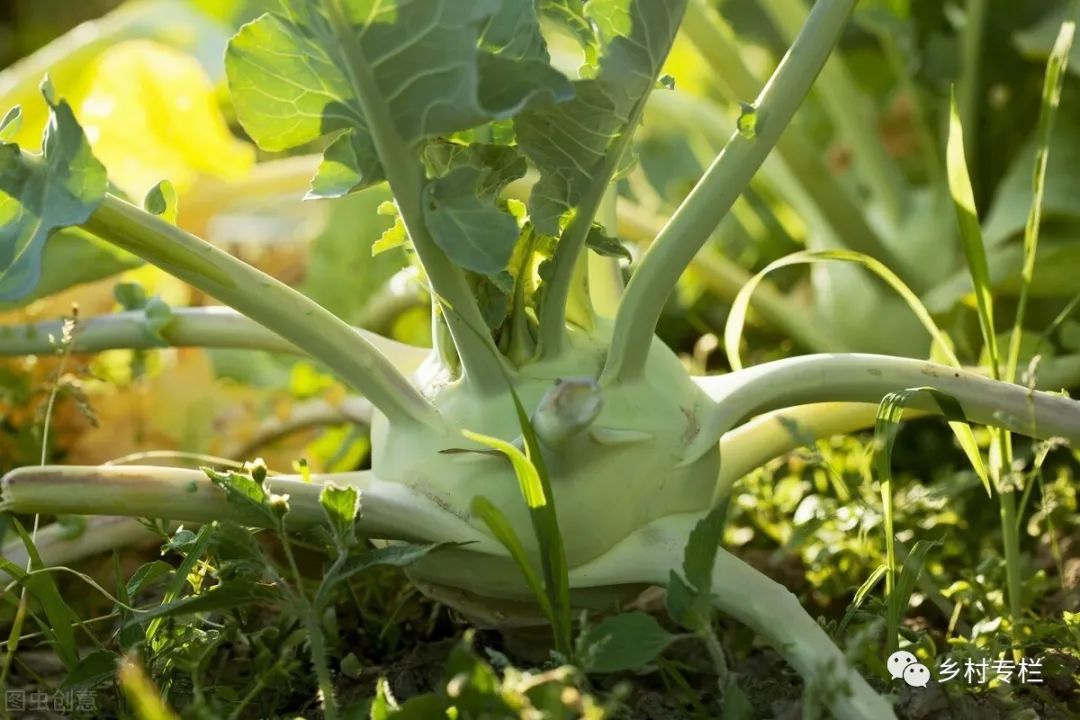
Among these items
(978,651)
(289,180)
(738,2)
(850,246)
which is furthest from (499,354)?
(738,2)

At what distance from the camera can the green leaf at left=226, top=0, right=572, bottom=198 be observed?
40 centimetres

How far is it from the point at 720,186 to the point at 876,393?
0.12 metres

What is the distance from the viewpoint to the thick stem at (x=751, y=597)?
0.40m

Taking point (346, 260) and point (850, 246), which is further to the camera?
point (346, 260)

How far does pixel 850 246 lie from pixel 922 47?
22 cm

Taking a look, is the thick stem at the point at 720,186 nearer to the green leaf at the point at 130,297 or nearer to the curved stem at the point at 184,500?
the curved stem at the point at 184,500

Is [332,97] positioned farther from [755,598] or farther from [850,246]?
[850,246]

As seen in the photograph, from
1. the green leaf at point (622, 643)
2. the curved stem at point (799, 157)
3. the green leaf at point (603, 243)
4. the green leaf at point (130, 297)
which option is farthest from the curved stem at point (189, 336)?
the curved stem at point (799, 157)

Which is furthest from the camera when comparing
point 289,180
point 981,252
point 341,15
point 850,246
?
point 289,180

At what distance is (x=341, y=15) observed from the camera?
394mm

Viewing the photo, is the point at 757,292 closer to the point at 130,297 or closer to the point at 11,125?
the point at 130,297

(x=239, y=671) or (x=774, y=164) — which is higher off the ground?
(x=774, y=164)

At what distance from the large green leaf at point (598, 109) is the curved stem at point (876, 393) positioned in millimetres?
115

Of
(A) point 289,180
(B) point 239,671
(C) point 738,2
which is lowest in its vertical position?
(B) point 239,671
